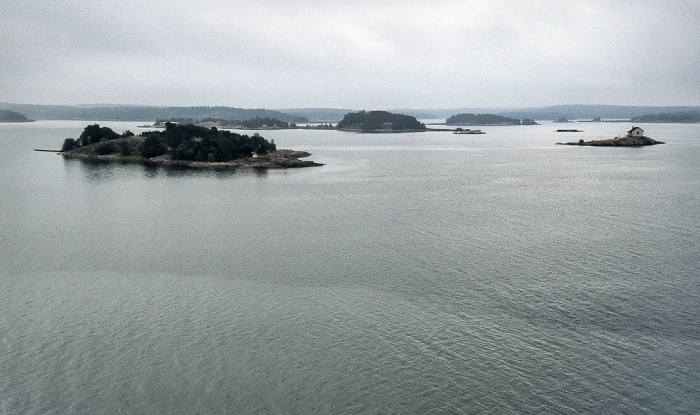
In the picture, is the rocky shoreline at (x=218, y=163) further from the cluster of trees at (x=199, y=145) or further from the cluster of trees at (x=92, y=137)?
the cluster of trees at (x=92, y=137)

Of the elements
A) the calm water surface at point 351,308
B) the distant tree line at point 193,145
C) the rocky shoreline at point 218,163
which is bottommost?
the calm water surface at point 351,308

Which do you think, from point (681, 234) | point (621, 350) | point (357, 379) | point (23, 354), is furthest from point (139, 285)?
point (681, 234)

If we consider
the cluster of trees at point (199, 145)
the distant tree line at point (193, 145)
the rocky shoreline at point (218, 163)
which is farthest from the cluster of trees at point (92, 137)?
the cluster of trees at point (199, 145)

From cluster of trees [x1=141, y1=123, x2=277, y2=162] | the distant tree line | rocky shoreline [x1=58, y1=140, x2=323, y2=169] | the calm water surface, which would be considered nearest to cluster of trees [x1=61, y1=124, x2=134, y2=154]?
the distant tree line

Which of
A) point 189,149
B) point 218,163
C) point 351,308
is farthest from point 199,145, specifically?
point 351,308

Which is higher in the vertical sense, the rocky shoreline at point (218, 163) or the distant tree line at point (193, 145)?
the distant tree line at point (193, 145)

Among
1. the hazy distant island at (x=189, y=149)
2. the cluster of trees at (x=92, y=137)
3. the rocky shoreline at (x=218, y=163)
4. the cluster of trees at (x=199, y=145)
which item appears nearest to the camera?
the rocky shoreline at (x=218, y=163)

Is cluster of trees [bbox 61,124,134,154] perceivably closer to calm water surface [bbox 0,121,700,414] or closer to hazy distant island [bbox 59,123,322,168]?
Result: hazy distant island [bbox 59,123,322,168]
